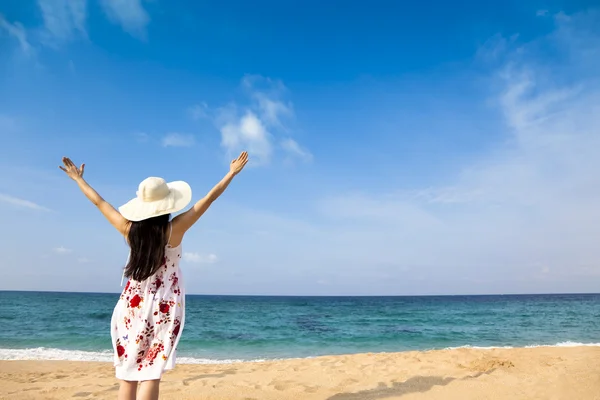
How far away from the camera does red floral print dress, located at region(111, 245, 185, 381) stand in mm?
2822

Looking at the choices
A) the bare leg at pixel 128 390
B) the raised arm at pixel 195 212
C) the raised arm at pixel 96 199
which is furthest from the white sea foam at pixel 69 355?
the raised arm at pixel 195 212

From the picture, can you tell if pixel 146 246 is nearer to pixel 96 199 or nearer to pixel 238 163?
pixel 96 199

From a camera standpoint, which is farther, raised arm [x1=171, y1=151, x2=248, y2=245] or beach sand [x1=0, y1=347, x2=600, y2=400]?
beach sand [x1=0, y1=347, x2=600, y2=400]

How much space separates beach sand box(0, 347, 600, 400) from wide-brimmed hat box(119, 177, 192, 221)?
3.29 metres

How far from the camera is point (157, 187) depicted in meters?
2.84

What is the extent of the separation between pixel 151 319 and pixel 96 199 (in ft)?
3.28

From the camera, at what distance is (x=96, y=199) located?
295cm

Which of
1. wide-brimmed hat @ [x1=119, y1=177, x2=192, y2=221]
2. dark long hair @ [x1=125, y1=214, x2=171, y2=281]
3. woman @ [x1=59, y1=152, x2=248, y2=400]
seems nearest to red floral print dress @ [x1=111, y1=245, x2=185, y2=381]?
woman @ [x1=59, y1=152, x2=248, y2=400]

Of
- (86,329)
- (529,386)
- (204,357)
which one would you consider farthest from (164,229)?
(86,329)

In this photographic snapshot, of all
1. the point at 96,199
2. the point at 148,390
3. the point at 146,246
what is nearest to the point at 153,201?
the point at 146,246

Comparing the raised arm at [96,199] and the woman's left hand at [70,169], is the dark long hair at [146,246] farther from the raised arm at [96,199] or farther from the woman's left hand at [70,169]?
the woman's left hand at [70,169]

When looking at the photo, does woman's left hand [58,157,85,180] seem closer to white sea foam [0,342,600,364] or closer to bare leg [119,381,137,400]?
bare leg [119,381,137,400]

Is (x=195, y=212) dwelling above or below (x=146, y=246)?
above

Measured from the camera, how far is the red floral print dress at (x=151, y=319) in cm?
282
